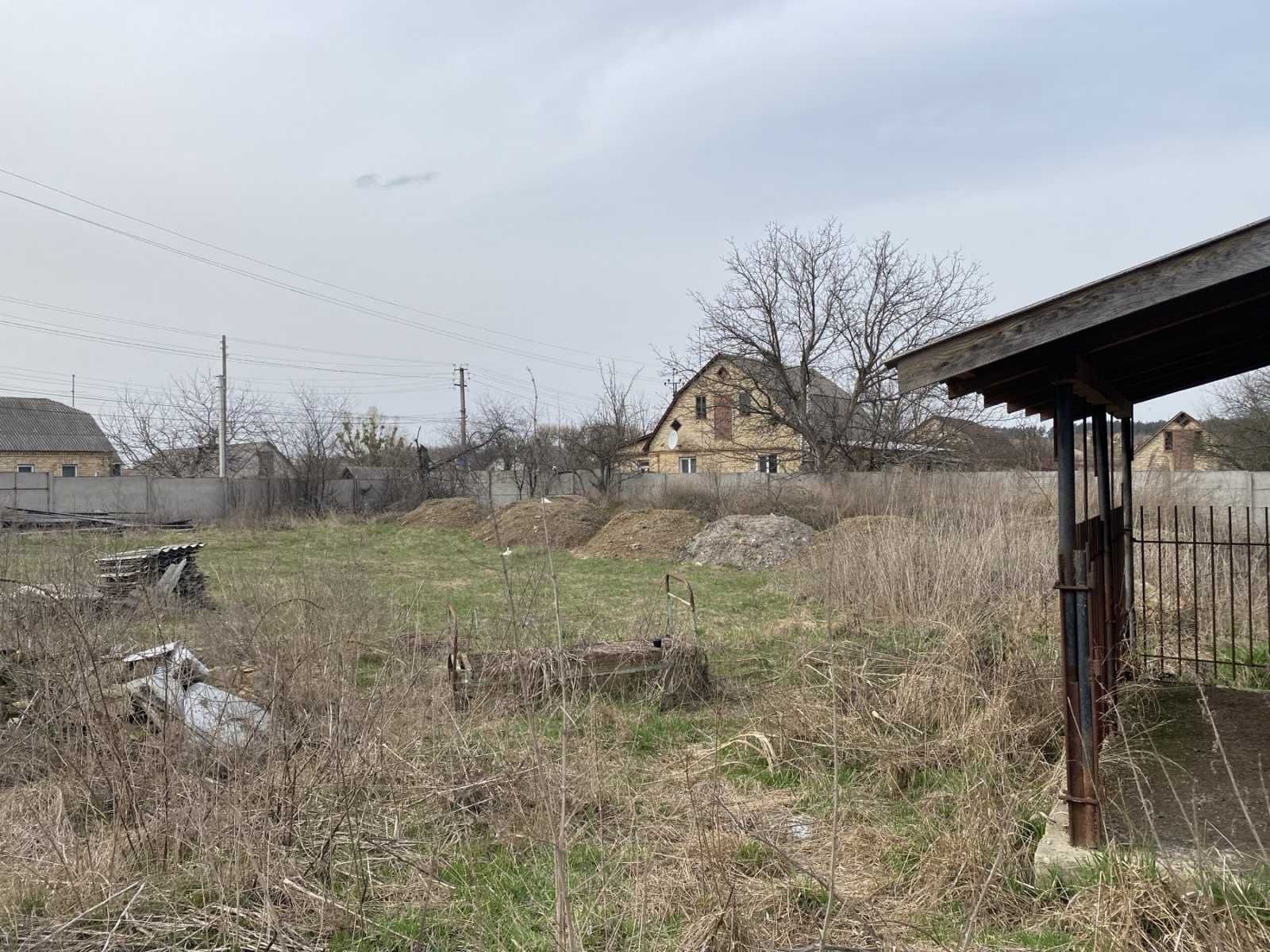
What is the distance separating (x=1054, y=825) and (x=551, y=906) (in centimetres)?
218

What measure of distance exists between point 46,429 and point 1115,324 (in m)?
57.0

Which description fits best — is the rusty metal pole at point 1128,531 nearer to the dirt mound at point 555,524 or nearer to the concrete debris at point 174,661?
the concrete debris at point 174,661

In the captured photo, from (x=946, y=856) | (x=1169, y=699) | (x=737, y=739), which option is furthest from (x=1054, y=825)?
(x=1169, y=699)

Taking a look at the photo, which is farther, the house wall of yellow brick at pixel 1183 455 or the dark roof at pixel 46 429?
the dark roof at pixel 46 429

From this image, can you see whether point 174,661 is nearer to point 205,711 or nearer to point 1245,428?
point 205,711

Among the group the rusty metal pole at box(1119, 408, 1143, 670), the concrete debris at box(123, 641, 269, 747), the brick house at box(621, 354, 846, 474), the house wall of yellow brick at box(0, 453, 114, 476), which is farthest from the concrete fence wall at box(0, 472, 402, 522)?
the rusty metal pole at box(1119, 408, 1143, 670)

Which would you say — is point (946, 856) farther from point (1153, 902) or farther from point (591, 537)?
point (591, 537)

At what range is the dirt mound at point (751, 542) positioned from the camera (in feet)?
66.0

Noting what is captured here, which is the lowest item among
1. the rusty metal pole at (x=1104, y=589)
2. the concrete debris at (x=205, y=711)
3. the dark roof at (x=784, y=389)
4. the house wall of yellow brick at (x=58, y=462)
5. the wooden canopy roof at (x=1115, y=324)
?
the concrete debris at (x=205, y=711)

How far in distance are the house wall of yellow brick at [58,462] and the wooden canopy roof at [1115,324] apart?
53739 mm

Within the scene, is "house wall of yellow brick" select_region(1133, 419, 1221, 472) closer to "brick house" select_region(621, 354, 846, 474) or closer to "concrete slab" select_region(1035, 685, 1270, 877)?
"brick house" select_region(621, 354, 846, 474)

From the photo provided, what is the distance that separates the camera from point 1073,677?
385cm

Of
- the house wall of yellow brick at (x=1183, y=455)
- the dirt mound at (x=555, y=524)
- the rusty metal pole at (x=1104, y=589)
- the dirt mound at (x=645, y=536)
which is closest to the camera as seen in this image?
the rusty metal pole at (x=1104, y=589)

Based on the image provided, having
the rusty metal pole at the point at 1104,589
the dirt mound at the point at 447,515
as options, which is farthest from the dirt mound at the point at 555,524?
the rusty metal pole at the point at 1104,589
